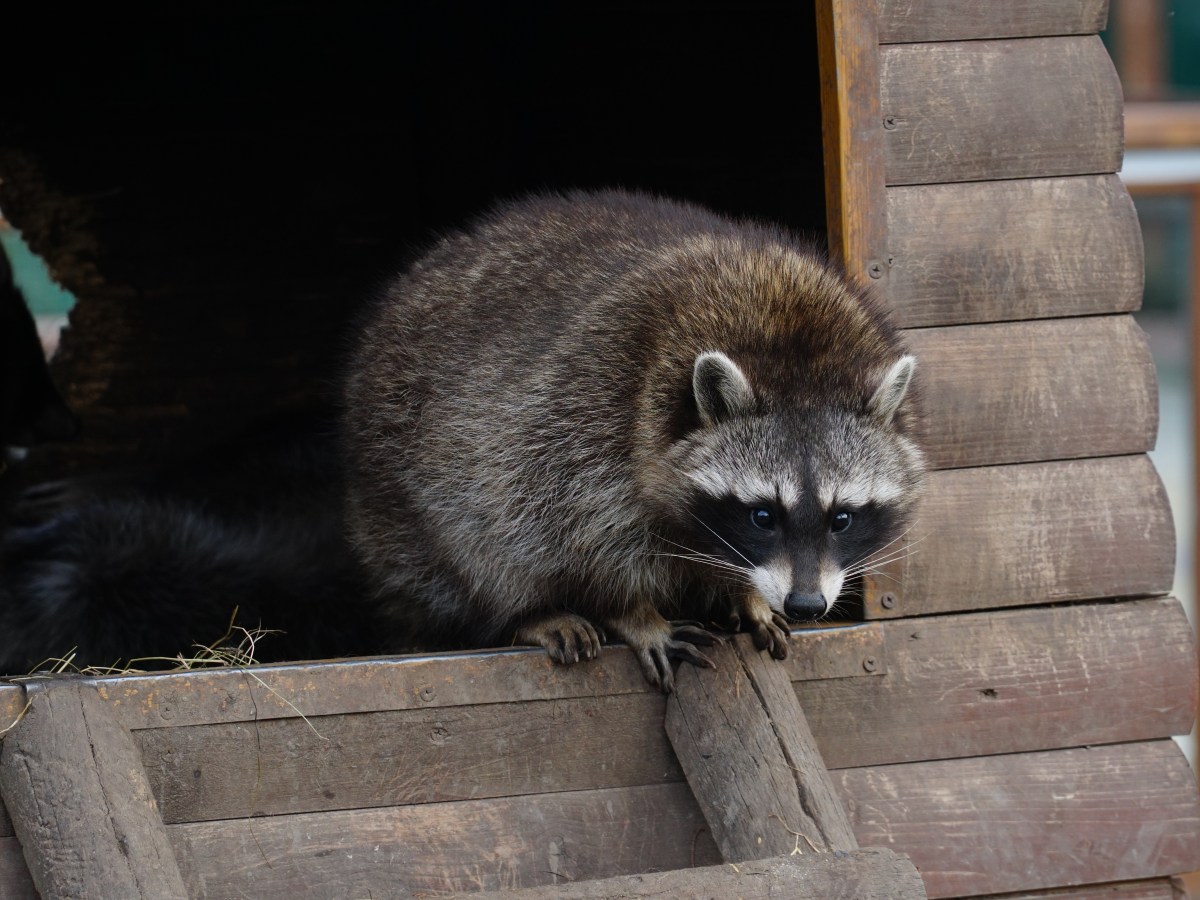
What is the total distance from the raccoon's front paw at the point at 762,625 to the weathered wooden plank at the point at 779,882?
0.62m

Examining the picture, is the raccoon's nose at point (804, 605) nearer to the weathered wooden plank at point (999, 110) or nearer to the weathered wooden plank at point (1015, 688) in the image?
the weathered wooden plank at point (1015, 688)

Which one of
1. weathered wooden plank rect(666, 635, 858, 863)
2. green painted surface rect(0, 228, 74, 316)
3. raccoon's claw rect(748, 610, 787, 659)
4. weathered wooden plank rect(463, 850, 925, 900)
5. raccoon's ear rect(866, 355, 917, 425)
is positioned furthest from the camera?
green painted surface rect(0, 228, 74, 316)

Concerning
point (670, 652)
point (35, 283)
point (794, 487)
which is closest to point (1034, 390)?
point (794, 487)

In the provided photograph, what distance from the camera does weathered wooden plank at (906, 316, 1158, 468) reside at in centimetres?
317

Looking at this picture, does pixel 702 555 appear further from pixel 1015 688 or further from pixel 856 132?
pixel 856 132

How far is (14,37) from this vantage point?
475 centimetres

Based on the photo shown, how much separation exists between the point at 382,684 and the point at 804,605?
843 millimetres

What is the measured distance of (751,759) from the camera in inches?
108

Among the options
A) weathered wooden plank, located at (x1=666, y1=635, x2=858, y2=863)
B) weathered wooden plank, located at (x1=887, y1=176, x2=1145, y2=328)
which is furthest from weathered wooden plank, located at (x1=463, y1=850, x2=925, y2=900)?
weathered wooden plank, located at (x1=887, y1=176, x2=1145, y2=328)

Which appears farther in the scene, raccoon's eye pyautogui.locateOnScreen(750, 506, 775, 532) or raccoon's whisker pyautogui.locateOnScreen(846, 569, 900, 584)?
raccoon's whisker pyautogui.locateOnScreen(846, 569, 900, 584)

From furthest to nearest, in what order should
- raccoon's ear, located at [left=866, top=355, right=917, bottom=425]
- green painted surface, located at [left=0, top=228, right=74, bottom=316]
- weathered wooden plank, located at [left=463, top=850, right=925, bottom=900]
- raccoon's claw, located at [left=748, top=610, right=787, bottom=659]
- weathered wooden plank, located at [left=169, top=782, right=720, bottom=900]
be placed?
green painted surface, located at [left=0, top=228, right=74, bottom=316] < raccoon's claw, located at [left=748, top=610, right=787, bottom=659] < raccoon's ear, located at [left=866, top=355, right=917, bottom=425] < weathered wooden plank, located at [left=169, top=782, right=720, bottom=900] < weathered wooden plank, located at [left=463, top=850, right=925, bottom=900]

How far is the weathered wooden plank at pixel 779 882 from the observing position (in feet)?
7.65

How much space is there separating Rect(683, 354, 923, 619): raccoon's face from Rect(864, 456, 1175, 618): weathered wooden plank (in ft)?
0.73

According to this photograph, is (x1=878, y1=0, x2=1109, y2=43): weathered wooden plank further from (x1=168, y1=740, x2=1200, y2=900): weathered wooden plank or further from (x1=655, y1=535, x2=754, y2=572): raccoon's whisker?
(x1=168, y1=740, x2=1200, y2=900): weathered wooden plank
